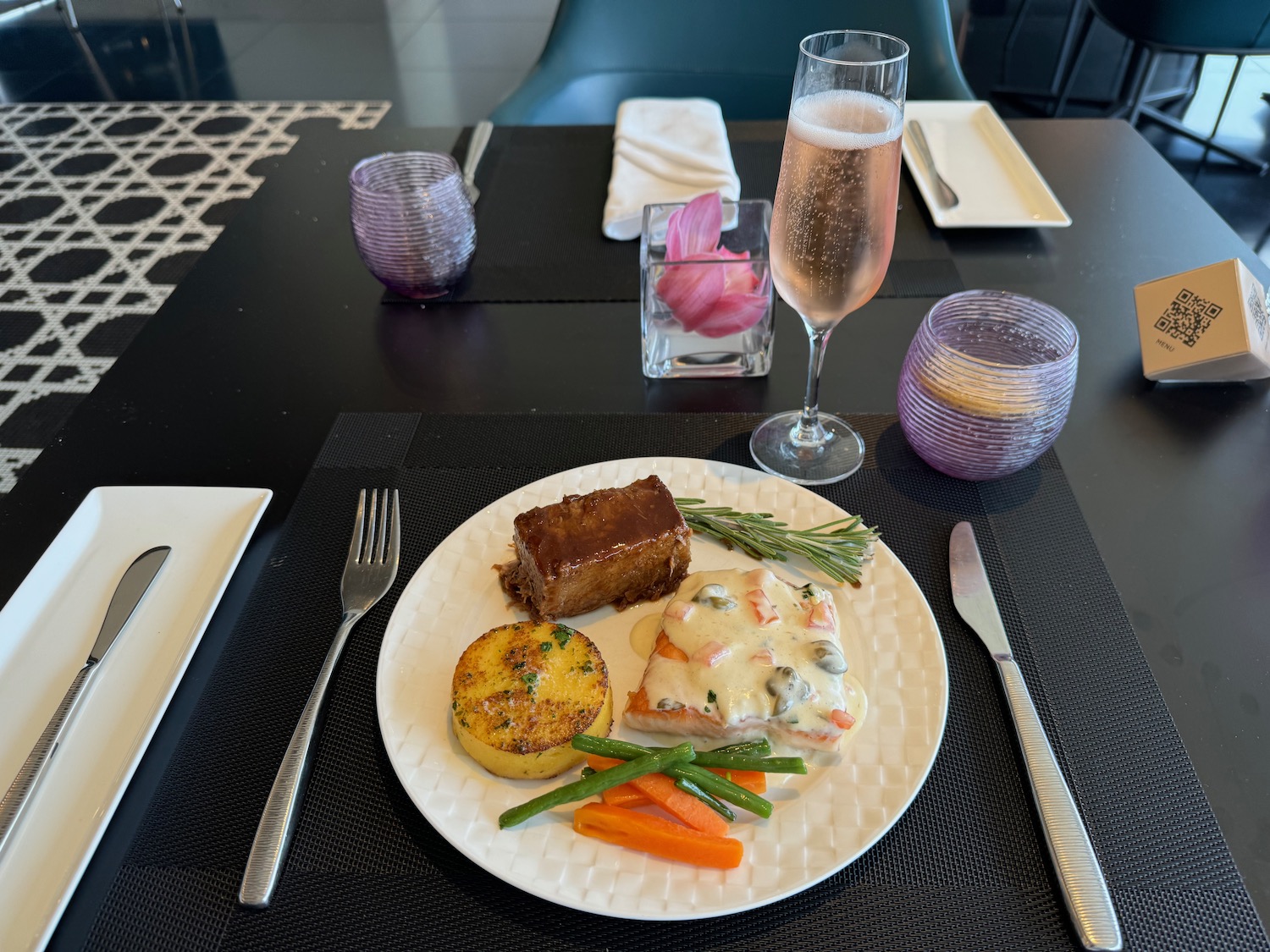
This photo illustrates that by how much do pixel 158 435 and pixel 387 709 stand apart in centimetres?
67

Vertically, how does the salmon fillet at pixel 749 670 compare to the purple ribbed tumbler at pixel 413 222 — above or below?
below

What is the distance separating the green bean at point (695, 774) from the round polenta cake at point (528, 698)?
0.02 metres

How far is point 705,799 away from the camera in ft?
2.52

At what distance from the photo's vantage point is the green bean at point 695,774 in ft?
2.48

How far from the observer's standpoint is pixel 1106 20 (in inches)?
132

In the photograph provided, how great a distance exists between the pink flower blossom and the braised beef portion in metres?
0.35

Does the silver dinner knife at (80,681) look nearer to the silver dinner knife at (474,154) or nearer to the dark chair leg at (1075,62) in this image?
the silver dinner knife at (474,154)

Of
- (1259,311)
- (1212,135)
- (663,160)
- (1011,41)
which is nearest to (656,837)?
(1259,311)

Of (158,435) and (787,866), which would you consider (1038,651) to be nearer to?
(787,866)

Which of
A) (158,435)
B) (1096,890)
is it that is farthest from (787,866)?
(158,435)

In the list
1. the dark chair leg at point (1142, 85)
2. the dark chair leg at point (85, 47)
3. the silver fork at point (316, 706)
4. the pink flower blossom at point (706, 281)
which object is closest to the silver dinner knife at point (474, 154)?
the pink flower blossom at point (706, 281)

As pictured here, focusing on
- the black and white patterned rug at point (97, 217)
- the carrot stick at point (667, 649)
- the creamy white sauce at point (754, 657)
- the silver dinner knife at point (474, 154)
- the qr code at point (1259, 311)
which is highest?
the qr code at point (1259, 311)

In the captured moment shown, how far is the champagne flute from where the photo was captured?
90 centimetres

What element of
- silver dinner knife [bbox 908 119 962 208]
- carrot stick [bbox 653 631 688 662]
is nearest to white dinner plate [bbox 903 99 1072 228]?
silver dinner knife [bbox 908 119 962 208]
